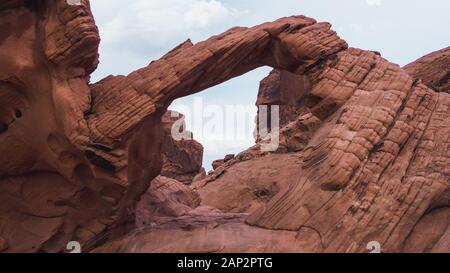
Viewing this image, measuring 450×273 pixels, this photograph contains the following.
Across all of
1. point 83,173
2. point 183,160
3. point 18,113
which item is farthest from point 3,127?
point 183,160

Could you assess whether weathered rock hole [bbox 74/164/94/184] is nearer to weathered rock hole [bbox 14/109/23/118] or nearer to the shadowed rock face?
the shadowed rock face

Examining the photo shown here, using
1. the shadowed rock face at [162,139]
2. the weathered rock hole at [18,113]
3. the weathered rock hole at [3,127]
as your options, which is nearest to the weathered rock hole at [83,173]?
the shadowed rock face at [162,139]

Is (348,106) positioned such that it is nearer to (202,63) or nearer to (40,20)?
(202,63)

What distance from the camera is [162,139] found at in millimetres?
8141

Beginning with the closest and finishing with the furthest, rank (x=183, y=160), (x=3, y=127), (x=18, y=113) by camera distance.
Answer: (x=18, y=113) < (x=3, y=127) < (x=183, y=160)

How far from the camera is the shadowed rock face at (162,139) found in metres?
6.67

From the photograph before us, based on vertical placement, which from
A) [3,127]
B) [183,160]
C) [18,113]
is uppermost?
[18,113]

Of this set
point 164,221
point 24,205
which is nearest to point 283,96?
point 164,221

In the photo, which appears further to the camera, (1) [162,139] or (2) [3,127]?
(1) [162,139]

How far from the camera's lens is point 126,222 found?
317 inches

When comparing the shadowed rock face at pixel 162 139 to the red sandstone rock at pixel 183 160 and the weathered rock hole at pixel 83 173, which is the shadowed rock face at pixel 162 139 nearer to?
the weathered rock hole at pixel 83 173

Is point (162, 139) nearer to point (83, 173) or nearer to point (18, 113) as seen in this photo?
point (83, 173)
